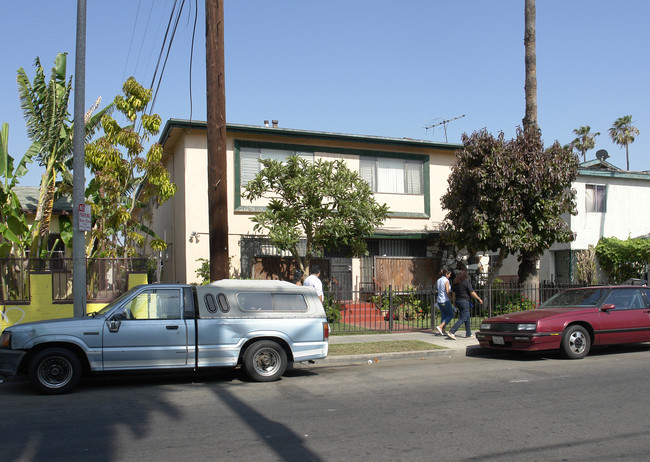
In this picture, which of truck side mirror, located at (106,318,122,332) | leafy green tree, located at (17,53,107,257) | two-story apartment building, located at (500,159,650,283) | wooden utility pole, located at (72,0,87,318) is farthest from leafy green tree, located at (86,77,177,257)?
two-story apartment building, located at (500,159,650,283)

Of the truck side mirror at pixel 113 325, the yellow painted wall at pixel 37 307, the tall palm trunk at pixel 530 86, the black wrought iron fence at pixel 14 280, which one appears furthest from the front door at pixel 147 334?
the tall palm trunk at pixel 530 86

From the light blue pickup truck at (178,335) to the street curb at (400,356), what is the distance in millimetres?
1992

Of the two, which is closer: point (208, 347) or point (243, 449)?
point (243, 449)

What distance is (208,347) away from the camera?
912cm

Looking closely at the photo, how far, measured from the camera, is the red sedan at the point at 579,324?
37.3 ft

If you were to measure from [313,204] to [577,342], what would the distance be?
7628mm

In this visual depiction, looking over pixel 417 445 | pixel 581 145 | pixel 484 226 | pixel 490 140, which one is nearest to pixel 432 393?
pixel 417 445

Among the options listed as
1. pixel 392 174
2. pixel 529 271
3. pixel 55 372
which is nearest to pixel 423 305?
pixel 529 271

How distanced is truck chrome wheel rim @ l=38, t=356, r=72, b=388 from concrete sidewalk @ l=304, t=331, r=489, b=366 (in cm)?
472

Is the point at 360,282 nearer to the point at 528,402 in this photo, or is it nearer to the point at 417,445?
the point at 528,402

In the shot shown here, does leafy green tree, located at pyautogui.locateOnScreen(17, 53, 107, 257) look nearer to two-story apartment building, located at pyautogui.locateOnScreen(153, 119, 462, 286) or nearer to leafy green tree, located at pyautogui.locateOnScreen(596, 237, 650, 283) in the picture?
two-story apartment building, located at pyautogui.locateOnScreen(153, 119, 462, 286)

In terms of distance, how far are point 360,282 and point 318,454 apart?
14128mm

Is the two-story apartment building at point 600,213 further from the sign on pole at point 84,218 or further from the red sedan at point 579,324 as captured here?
the sign on pole at point 84,218

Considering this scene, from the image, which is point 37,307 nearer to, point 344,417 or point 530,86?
point 344,417
